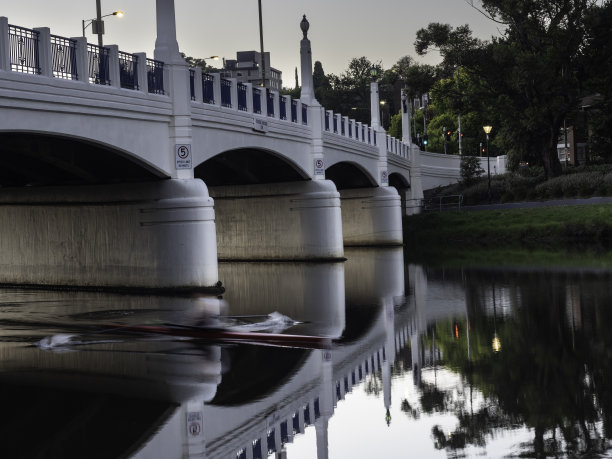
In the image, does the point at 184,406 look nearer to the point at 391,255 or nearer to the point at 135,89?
the point at 135,89

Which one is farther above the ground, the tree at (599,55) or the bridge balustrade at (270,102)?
the tree at (599,55)

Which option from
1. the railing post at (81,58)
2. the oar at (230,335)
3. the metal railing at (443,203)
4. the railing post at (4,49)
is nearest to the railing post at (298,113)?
the railing post at (81,58)

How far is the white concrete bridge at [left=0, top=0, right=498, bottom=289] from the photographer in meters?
23.2

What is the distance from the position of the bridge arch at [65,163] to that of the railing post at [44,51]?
1.44m

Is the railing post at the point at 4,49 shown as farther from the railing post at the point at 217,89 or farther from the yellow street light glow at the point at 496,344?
the yellow street light glow at the point at 496,344

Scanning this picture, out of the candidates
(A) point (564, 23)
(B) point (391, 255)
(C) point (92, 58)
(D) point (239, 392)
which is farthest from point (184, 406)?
(A) point (564, 23)

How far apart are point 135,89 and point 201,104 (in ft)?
11.8

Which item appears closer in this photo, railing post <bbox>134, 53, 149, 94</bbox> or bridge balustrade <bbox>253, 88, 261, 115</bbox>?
railing post <bbox>134, 53, 149, 94</bbox>

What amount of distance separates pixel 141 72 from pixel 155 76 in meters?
1.11

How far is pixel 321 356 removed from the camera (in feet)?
51.3

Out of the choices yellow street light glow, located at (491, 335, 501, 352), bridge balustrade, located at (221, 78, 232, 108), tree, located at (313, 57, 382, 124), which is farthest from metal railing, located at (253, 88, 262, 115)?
tree, located at (313, 57, 382, 124)

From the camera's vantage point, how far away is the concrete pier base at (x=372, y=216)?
54.4 metres

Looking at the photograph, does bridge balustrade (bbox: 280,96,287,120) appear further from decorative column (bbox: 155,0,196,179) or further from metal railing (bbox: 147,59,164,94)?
metal railing (bbox: 147,59,164,94)

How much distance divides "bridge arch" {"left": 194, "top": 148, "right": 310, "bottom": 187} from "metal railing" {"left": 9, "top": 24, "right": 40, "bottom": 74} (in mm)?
14921
